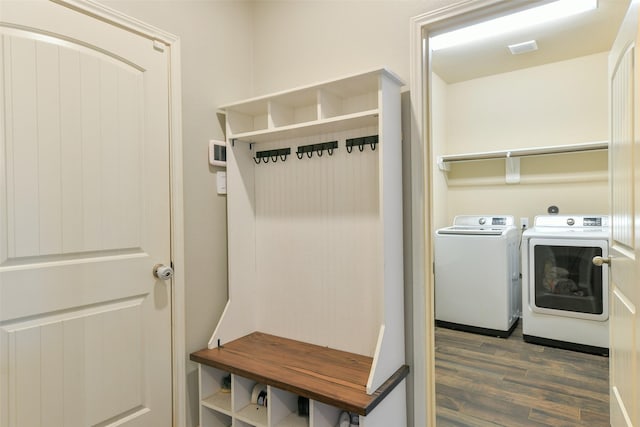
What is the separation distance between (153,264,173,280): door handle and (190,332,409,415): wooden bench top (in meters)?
0.42

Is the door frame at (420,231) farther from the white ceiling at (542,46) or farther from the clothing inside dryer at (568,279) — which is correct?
the clothing inside dryer at (568,279)

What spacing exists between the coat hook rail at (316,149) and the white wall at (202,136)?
46 centimetres

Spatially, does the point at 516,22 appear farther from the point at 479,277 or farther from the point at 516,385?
the point at 516,385

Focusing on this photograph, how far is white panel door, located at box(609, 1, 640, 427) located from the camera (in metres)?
1.28

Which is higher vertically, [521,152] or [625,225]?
[521,152]

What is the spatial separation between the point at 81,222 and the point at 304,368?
110 cm

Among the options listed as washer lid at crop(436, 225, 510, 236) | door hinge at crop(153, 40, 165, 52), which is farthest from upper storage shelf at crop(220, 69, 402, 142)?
washer lid at crop(436, 225, 510, 236)

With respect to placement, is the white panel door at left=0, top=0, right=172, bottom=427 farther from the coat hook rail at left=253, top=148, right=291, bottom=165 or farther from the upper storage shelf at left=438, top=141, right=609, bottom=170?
the upper storage shelf at left=438, top=141, right=609, bottom=170

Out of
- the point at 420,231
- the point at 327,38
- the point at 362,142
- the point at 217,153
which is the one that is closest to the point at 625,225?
the point at 420,231

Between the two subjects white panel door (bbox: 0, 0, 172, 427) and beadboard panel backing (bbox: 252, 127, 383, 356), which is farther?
beadboard panel backing (bbox: 252, 127, 383, 356)

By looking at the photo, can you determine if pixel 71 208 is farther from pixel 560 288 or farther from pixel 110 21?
pixel 560 288

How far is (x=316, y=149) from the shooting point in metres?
1.87

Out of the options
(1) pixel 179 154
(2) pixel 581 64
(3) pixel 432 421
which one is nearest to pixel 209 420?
(3) pixel 432 421

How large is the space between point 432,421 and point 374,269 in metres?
0.73
